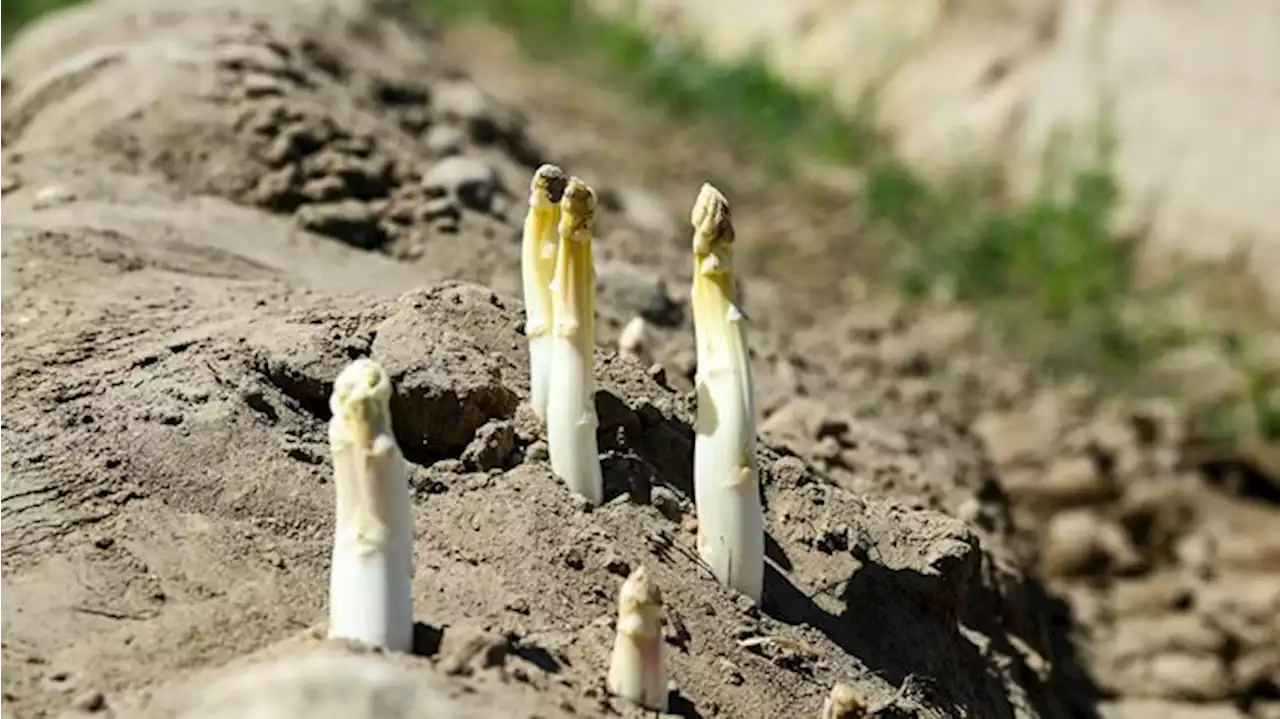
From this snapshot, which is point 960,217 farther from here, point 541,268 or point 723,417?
point 723,417

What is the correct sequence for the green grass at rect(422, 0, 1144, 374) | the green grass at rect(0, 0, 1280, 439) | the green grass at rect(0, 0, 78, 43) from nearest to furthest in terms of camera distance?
the green grass at rect(0, 0, 1280, 439), the green grass at rect(422, 0, 1144, 374), the green grass at rect(0, 0, 78, 43)

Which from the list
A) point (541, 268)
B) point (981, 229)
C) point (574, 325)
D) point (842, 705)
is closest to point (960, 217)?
point (981, 229)

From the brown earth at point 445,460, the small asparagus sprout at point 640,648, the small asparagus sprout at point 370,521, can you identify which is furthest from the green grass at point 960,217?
the small asparagus sprout at point 370,521

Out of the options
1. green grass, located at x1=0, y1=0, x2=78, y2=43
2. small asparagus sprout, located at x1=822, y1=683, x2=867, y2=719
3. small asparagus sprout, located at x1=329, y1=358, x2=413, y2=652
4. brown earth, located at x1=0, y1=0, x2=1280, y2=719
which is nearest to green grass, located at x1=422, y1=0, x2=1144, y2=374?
brown earth, located at x1=0, y1=0, x2=1280, y2=719

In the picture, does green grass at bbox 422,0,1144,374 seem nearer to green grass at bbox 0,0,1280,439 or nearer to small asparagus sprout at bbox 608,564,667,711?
green grass at bbox 0,0,1280,439

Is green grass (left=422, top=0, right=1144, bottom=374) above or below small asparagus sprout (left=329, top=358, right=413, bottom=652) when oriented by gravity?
above
